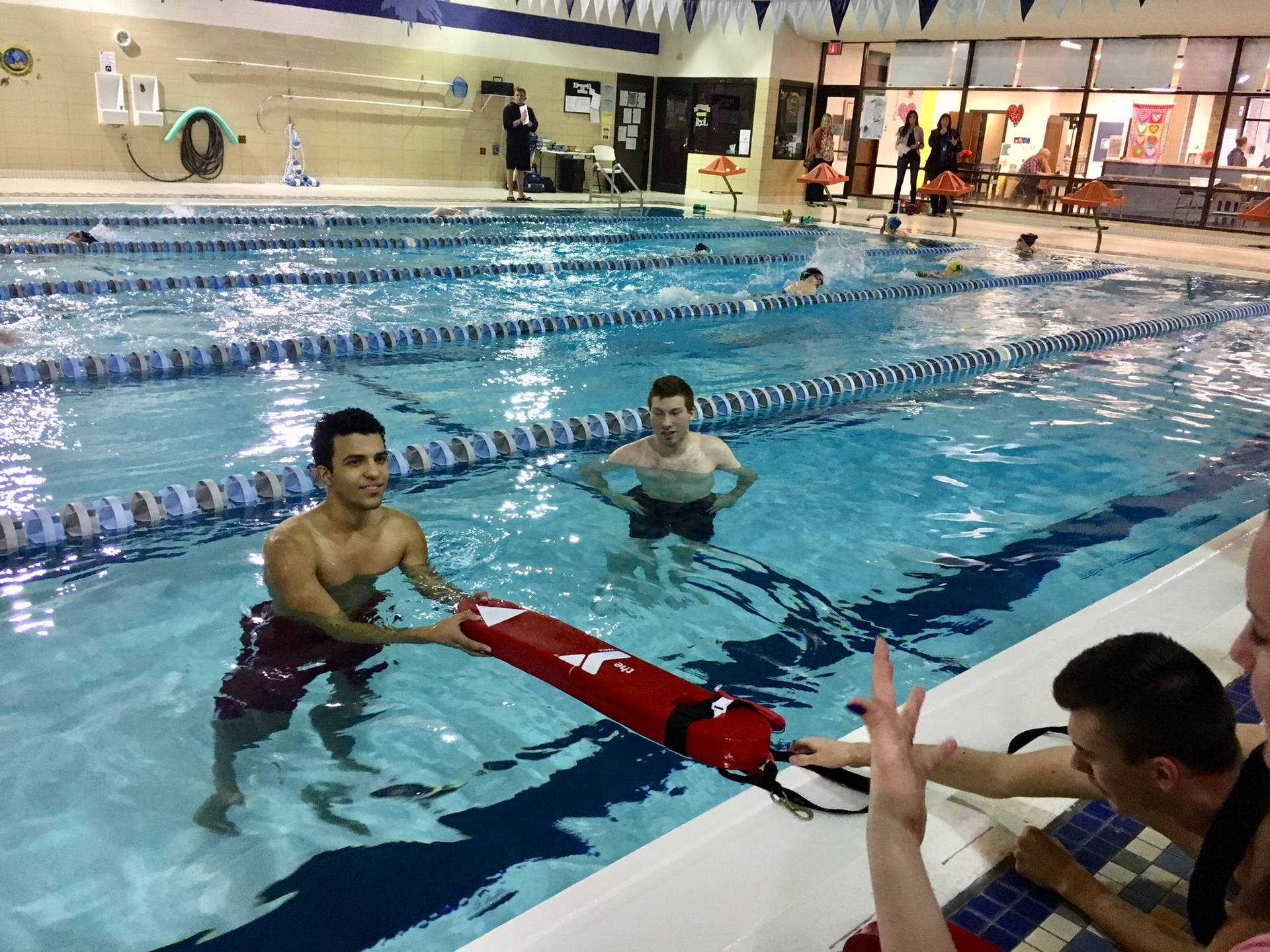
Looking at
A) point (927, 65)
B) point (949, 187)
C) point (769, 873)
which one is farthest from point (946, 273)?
point (769, 873)

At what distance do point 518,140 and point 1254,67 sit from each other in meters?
12.3

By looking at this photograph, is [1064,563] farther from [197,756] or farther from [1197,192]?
[1197,192]

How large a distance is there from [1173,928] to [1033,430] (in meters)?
5.09

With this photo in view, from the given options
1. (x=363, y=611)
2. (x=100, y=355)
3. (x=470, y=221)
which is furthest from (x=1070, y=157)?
(x=363, y=611)

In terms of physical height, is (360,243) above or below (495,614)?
above

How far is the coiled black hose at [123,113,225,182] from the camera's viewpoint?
1614 centimetres

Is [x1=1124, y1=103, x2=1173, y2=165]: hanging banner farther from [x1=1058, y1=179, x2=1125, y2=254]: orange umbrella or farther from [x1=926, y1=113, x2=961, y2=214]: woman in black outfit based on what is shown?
[x1=1058, y1=179, x2=1125, y2=254]: orange umbrella

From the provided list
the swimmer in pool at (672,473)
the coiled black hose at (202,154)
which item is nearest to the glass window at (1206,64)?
the coiled black hose at (202,154)

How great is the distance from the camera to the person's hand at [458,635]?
8.46ft

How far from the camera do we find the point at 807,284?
10180mm

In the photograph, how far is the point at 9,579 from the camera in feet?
12.5

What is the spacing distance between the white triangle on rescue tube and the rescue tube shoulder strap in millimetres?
1589

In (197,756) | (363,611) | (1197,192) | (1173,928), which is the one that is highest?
(1197,192)

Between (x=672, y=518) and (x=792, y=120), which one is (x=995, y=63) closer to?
(x=792, y=120)
